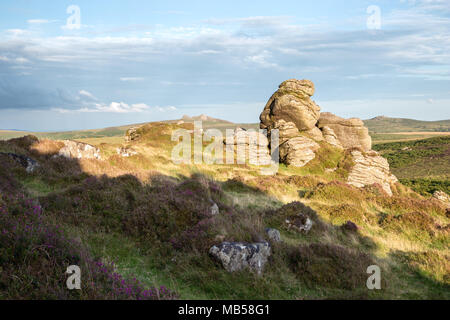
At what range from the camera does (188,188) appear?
13.7 meters

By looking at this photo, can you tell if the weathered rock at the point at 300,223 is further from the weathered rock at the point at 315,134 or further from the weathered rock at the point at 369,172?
the weathered rock at the point at 315,134

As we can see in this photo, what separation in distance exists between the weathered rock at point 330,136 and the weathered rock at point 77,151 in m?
28.0

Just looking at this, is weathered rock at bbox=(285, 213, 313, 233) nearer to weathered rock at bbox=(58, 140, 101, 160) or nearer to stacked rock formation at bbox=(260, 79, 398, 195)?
weathered rock at bbox=(58, 140, 101, 160)

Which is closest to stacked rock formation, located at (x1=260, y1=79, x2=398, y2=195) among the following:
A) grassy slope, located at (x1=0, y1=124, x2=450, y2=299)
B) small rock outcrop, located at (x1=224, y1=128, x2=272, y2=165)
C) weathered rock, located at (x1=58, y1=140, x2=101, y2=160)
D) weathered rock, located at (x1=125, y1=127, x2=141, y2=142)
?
small rock outcrop, located at (x1=224, y1=128, x2=272, y2=165)

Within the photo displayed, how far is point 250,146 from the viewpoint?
120ft

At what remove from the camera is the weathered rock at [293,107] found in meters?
38.0

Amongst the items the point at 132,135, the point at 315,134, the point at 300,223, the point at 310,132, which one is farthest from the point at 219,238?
the point at 132,135

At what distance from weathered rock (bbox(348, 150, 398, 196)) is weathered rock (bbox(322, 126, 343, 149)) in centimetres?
557

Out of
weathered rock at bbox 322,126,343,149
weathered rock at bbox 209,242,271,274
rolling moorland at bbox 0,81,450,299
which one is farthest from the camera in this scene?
weathered rock at bbox 322,126,343,149

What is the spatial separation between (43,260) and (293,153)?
1184 inches

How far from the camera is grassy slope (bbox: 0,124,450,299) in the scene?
7336 mm

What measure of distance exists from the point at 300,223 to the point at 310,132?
27225 millimetres

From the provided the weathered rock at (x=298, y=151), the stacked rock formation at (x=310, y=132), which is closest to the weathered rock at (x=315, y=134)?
the stacked rock formation at (x=310, y=132)
